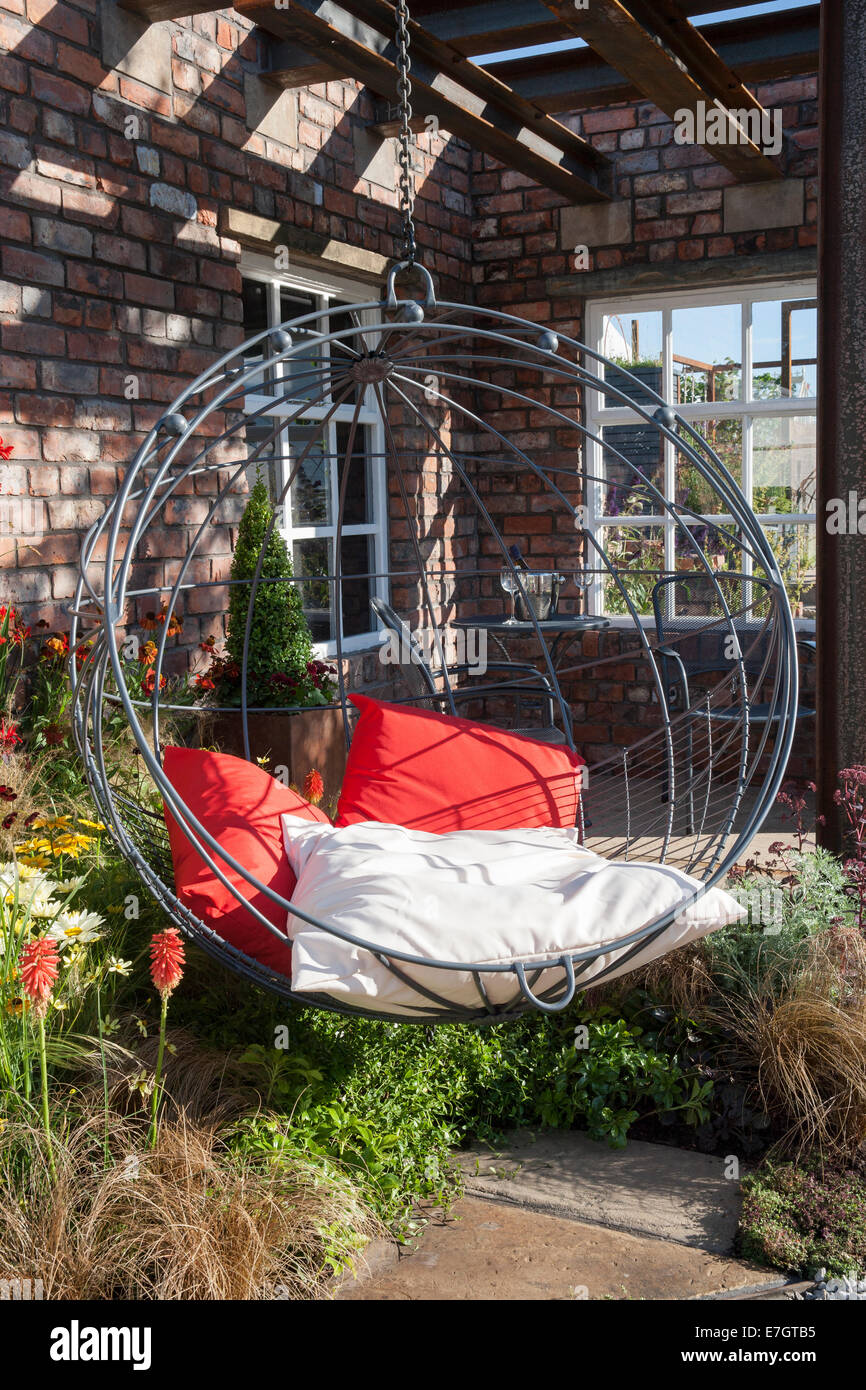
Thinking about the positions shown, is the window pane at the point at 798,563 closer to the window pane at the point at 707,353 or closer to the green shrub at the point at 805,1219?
the window pane at the point at 707,353

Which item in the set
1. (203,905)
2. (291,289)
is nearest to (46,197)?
(291,289)

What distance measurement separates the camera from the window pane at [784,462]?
5.26 metres

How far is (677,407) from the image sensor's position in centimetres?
548

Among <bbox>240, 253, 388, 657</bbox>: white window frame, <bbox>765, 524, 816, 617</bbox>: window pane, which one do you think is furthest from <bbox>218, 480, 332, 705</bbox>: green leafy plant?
<bbox>765, 524, 816, 617</bbox>: window pane

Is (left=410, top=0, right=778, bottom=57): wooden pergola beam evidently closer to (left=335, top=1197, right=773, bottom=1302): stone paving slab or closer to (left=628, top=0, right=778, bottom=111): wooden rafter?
(left=628, top=0, right=778, bottom=111): wooden rafter

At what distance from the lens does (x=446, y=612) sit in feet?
18.4

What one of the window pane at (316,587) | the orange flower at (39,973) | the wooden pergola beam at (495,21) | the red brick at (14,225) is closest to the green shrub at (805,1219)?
the orange flower at (39,973)

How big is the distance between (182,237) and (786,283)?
2.73m

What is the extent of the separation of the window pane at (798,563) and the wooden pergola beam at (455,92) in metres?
1.73

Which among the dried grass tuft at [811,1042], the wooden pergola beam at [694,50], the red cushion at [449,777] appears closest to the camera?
the dried grass tuft at [811,1042]

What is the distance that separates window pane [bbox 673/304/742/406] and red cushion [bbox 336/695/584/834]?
10.4 ft

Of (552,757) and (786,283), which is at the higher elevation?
(786,283)

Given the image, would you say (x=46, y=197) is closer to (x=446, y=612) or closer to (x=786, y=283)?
(x=446, y=612)

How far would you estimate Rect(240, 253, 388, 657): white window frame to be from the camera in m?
4.41
